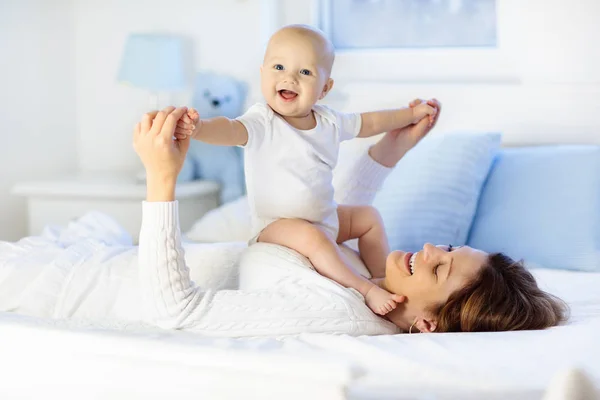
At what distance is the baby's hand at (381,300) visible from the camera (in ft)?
4.63

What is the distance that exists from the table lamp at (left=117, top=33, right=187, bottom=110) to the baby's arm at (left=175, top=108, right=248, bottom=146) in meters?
1.78

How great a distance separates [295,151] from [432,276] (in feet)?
1.18

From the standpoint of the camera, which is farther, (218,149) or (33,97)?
(33,97)

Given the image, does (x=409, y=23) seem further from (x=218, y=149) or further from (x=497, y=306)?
(x=497, y=306)

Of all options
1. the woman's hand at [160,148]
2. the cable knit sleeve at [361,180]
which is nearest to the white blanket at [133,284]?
the woman's hand at [160,148]

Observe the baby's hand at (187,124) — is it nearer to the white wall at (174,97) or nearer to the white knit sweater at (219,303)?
the white knit sweater at (219,303)

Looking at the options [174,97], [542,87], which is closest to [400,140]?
[542,87]

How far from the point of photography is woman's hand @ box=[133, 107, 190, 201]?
4.26 ft

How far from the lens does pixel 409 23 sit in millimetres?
3072

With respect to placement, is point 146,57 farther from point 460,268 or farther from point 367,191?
point 460,268

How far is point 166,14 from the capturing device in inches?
137

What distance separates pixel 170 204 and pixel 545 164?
132 cm

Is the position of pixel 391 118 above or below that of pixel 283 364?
above

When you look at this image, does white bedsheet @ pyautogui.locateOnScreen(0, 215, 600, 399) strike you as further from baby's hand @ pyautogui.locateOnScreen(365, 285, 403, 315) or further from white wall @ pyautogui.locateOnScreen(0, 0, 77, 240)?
white wall @ pyautogui.locateOnScreen(0, 0, 77, 240)
